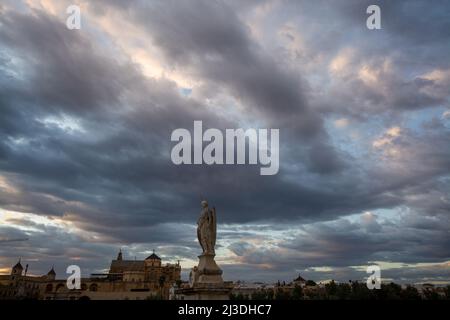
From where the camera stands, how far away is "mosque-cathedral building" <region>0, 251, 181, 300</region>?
442 ft

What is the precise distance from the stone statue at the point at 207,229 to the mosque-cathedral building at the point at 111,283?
119 meters

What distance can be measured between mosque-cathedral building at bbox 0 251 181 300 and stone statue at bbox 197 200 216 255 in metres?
119

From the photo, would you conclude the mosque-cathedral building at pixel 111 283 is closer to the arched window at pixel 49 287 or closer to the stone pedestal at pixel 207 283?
the arched window at pixel 49 287

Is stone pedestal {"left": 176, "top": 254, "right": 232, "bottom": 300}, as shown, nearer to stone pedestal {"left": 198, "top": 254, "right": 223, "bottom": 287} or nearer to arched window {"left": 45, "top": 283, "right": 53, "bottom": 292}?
stone pedestal {"left": 198, "top": 254, "right": 223, "bottom": 287}

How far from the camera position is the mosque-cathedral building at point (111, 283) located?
442 ft

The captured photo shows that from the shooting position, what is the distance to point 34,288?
16712cm

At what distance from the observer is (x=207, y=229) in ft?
61.4

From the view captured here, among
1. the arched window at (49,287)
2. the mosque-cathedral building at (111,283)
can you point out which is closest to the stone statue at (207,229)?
the mosque-cathedral building at (111,283)

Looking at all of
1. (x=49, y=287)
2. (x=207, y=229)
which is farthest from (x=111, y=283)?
(x=207, y=229)

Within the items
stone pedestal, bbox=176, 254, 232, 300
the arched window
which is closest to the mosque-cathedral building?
the arched window
